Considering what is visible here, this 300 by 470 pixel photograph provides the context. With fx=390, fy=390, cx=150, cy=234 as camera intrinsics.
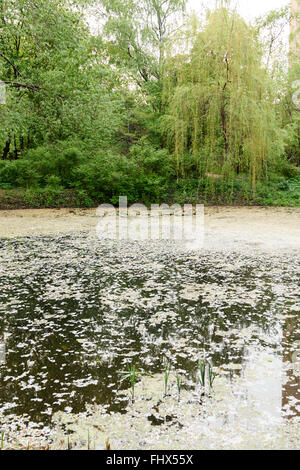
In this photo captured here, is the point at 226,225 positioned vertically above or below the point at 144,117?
below

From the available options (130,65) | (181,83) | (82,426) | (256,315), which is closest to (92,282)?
(256,315)

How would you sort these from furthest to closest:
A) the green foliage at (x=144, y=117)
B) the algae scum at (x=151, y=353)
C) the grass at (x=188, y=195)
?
the grass at (x=188, y=195)
the green foliage at (x=144, y=117)
the algae scum at (x=151, y=353)

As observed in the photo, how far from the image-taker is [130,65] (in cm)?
1900

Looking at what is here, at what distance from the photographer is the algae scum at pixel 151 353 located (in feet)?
7.44

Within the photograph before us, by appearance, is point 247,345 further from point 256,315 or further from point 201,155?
point 201,155

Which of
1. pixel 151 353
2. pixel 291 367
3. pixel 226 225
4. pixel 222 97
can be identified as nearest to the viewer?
pixel 291 367

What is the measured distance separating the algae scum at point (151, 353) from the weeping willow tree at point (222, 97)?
310 inches

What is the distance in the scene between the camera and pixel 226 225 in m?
11.0

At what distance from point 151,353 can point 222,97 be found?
11840 mm

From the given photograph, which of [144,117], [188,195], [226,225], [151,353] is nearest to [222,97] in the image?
[144,117]

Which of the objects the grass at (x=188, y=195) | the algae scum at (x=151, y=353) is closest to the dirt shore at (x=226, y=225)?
the grass at (x=188, y=195)

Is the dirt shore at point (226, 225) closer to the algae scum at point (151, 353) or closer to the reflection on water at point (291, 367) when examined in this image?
the algae scum at point (151, 353)

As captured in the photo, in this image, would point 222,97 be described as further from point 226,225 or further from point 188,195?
point 226,225
